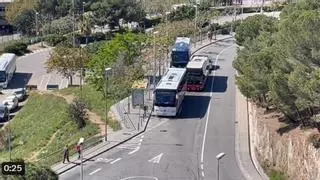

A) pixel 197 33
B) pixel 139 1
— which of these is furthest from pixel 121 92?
pixel 139 1

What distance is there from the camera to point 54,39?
10462cm

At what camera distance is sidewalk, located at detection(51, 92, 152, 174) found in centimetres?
4369

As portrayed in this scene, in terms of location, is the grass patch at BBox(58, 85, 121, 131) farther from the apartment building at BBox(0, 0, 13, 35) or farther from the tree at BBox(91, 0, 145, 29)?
the apartment building at BBox(0, 0, 13, 35)

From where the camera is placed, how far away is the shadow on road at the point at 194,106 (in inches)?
2228

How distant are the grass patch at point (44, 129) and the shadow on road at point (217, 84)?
13.7 m

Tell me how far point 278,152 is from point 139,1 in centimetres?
8351

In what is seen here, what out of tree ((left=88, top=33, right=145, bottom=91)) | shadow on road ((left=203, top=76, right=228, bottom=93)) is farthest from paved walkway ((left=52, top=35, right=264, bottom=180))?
tree ((left=88, top=33, right=145, bottom=91))

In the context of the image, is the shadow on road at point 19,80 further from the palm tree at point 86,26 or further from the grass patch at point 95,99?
the palm tree at point 86,26

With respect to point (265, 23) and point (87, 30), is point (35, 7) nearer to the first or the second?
point (87, 30)

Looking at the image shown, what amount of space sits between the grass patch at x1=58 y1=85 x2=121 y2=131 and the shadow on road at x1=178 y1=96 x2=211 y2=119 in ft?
19.8

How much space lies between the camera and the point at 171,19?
105938mm

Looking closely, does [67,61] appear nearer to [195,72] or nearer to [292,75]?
[195,72]

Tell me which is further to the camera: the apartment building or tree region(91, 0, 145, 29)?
the apartment building

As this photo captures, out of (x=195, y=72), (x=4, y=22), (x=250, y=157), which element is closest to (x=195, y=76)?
(x=195, y=72)
